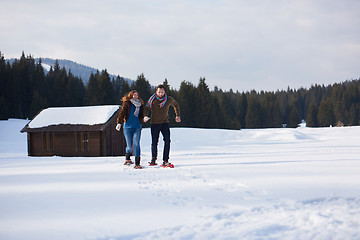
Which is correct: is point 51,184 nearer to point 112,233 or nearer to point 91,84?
point 112,233

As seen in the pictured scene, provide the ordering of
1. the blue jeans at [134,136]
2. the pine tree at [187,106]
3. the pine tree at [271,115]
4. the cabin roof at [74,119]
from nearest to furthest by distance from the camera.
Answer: the blue jeans at [134,136], the cabin roof at [74,119], the pine tree at [187,106], the pine tree at [271,115]

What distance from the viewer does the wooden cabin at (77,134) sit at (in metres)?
16.3

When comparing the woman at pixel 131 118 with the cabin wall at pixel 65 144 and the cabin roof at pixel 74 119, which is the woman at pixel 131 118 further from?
the cabin wall at pixel 65 144

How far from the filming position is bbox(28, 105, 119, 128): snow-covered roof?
1623 centimetres

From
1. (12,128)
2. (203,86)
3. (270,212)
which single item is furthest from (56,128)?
(203,86)

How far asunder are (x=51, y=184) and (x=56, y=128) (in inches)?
487

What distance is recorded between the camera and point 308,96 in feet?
383

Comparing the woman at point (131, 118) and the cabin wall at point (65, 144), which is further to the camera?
the cabin wall at point (65, 144)

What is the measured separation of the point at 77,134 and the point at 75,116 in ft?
3.36

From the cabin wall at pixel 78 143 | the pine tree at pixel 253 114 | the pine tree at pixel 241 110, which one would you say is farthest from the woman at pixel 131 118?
the pine tree at pixel 241 110

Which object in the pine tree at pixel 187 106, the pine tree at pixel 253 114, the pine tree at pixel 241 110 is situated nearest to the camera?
the pine tree at pixel 187 106

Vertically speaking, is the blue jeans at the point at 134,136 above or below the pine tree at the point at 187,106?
below

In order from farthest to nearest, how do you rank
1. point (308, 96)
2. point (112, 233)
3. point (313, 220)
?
point (308, 96), point (313, 220), point (112, 233)

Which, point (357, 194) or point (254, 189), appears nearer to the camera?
point (357, 194)
